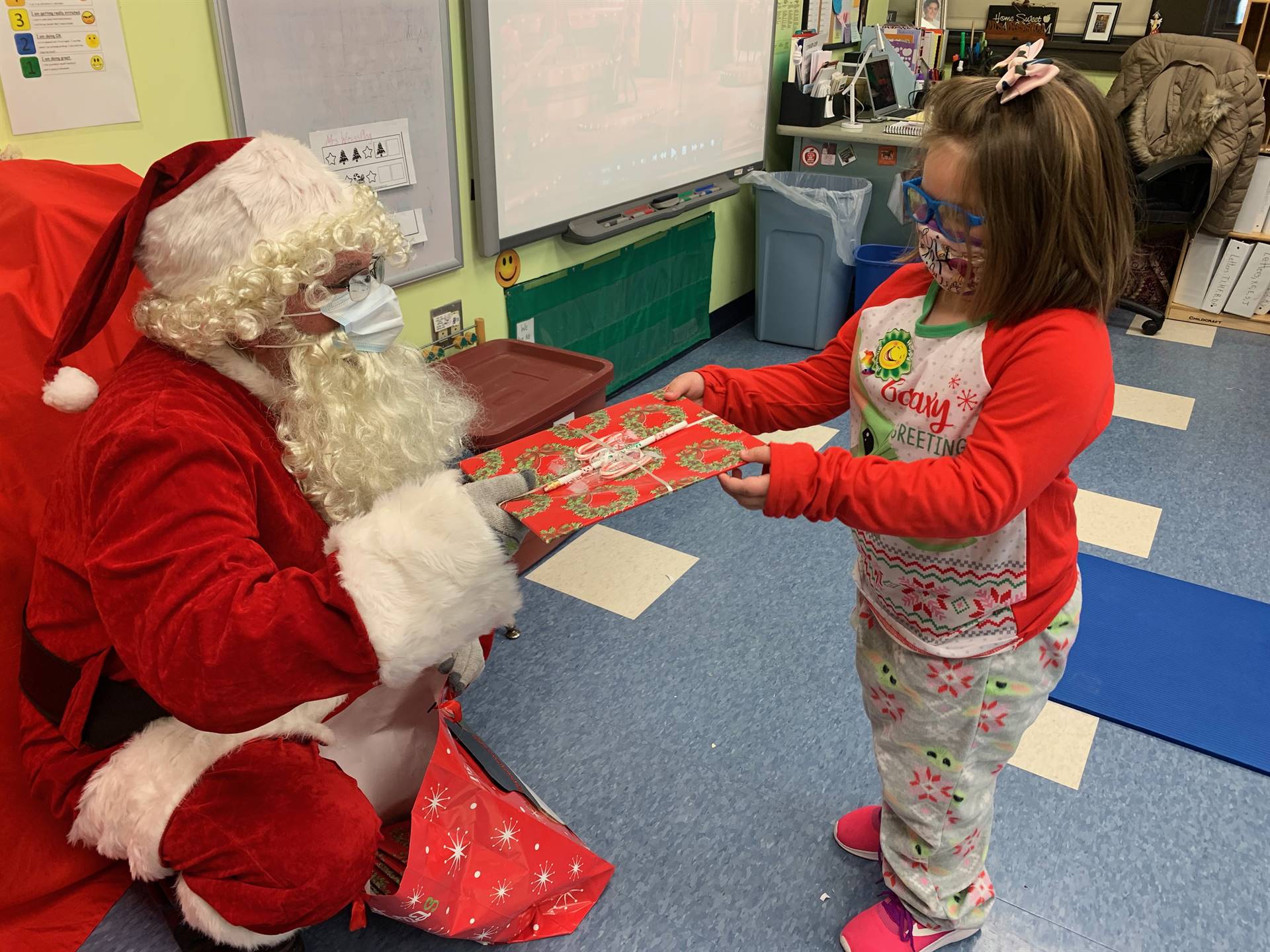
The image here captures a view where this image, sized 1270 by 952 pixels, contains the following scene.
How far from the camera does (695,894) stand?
4.69 feet

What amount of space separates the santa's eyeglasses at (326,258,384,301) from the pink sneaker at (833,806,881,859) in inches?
45.4

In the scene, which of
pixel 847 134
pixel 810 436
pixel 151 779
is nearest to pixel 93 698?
pixel 151 779

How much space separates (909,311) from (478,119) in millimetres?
1433

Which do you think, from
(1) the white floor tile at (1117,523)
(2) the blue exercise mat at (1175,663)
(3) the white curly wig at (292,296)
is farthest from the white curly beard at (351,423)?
(1) the white floor tile at (1117,523)

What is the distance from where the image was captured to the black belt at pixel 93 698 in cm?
114

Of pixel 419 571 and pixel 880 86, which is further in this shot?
pixel 880 86

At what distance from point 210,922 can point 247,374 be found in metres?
0.72

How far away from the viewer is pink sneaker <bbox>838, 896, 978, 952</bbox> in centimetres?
130

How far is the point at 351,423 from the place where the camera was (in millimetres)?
1169

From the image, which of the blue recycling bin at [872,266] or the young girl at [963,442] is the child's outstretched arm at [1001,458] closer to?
the young girl at [963,442]

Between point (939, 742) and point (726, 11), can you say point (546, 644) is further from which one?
point (726, 11)

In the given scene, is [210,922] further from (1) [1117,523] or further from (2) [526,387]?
(1) [1117,523]

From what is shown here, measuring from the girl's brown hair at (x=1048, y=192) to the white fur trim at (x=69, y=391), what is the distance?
1074 mm

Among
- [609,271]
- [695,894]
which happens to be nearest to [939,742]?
[695,894]
